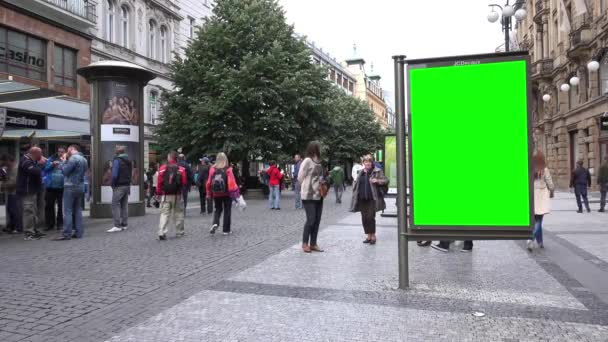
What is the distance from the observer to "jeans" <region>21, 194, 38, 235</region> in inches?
408

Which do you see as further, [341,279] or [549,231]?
[549,231]

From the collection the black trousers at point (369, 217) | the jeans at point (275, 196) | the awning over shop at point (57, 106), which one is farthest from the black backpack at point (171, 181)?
the awning over shop at point (57, 106)

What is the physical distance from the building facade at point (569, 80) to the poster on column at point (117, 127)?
21.0 metres

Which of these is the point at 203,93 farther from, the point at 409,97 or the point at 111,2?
the point at 409,97

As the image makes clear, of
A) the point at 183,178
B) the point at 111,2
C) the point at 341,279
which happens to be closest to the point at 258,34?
the point at 111,2

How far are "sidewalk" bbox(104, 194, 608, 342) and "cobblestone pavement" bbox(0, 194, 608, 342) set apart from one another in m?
0.01

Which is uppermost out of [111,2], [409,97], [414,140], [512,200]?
[111,2]

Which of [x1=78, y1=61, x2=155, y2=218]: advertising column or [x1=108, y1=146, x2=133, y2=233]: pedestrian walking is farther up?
[x1=78, y1=61, x2=155, y2=218]: advertising column

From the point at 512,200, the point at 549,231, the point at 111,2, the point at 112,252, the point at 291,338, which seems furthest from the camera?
the point at 111,2

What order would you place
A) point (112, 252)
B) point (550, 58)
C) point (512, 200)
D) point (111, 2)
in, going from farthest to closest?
point (550, 58) → point (111, 2) → point (112, 252) → point (512, 200)

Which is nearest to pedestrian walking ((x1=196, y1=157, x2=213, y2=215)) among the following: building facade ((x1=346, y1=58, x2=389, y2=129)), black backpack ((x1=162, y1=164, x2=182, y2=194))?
black backpack ((x1=162, y1=164, x2=182, y2=194))

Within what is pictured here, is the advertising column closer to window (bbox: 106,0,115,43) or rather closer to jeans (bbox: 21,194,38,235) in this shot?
jeans (bbox: 21,194,38,235)

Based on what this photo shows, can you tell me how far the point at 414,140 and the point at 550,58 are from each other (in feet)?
119

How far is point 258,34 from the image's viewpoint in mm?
24359
